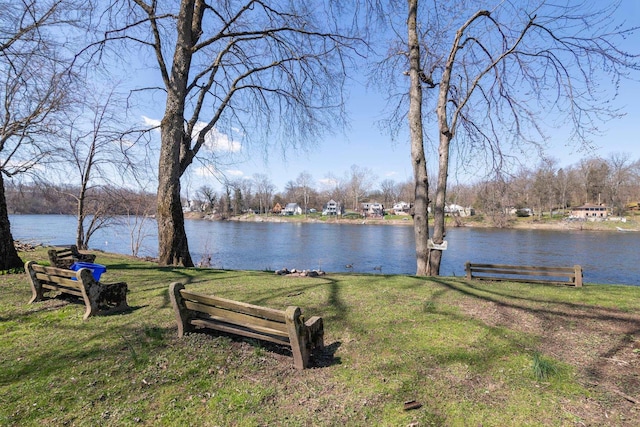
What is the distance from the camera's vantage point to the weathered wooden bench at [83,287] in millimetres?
4785

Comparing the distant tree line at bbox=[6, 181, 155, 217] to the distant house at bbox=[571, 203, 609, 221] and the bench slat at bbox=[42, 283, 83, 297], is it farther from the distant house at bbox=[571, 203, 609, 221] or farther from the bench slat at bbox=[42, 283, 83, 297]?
the distant house at bbox=[571, 203, 609, 221]

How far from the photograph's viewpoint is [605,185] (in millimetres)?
74688

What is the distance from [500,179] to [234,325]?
10.1m

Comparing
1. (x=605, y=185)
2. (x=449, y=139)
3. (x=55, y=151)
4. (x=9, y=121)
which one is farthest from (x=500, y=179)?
(x=605, y=185)

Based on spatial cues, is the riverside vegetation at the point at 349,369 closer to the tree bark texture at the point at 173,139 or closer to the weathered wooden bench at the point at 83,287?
the weathered wooden bench at the point at 83,287

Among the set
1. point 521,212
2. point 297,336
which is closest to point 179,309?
point 297,336

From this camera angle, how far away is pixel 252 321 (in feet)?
11.3

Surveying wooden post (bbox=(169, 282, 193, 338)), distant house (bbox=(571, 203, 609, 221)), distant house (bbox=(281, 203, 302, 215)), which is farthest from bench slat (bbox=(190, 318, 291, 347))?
distant house (bbox=(281, 203, 302, 215))

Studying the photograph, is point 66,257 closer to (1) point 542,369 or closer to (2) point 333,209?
(1) point 542,369

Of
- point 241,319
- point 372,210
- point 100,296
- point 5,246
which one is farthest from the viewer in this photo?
point 372,210

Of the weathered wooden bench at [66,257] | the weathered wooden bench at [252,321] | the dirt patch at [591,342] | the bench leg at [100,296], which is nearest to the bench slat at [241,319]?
the weathered wooden bench at [252,321]

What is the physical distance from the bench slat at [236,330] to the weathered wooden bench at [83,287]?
1.93m

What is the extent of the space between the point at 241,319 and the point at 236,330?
214 millimetres

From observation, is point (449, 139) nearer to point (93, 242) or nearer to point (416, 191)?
point (416, 191)
